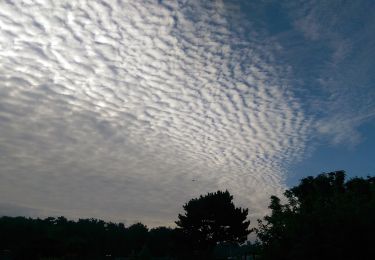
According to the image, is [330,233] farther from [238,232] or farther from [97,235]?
[97,235]

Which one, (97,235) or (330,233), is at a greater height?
(97,235)

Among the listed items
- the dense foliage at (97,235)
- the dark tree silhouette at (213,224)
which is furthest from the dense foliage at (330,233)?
the dense foliage at (97,235)

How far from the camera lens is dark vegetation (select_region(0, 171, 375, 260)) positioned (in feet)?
46.9

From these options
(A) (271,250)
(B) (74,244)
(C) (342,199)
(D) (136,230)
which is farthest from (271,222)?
(D) (136,230)

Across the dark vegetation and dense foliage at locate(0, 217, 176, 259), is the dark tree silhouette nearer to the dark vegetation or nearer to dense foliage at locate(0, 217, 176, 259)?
the dark vegetation

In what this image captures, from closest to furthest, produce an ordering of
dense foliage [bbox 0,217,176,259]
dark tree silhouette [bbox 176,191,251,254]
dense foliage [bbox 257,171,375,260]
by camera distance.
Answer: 1. dense foliage [bbox 257,171,375,260]
2. dark tree silhouette [bbox 176,191,251,254]
3. dense foliage [bbox 0,217,176,259]

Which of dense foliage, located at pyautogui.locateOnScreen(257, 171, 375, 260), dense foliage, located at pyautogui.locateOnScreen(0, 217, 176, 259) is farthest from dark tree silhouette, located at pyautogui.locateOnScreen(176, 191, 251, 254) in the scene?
dense foliage, located at pyautogui.locateOnScreen(257, 171, 375, 260)

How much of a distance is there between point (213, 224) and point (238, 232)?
12.8 ft

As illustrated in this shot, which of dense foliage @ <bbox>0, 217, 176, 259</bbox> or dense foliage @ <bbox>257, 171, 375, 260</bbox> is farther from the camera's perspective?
dense foliage @ <bbox>0, 217, 176, 259</bbox>

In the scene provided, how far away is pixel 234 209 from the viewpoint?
5712 cm

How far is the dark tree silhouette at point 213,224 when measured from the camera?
180ft

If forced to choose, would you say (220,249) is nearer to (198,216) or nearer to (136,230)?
(198,216)

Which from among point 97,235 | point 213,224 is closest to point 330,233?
point 213,224

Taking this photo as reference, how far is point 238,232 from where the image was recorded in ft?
183
